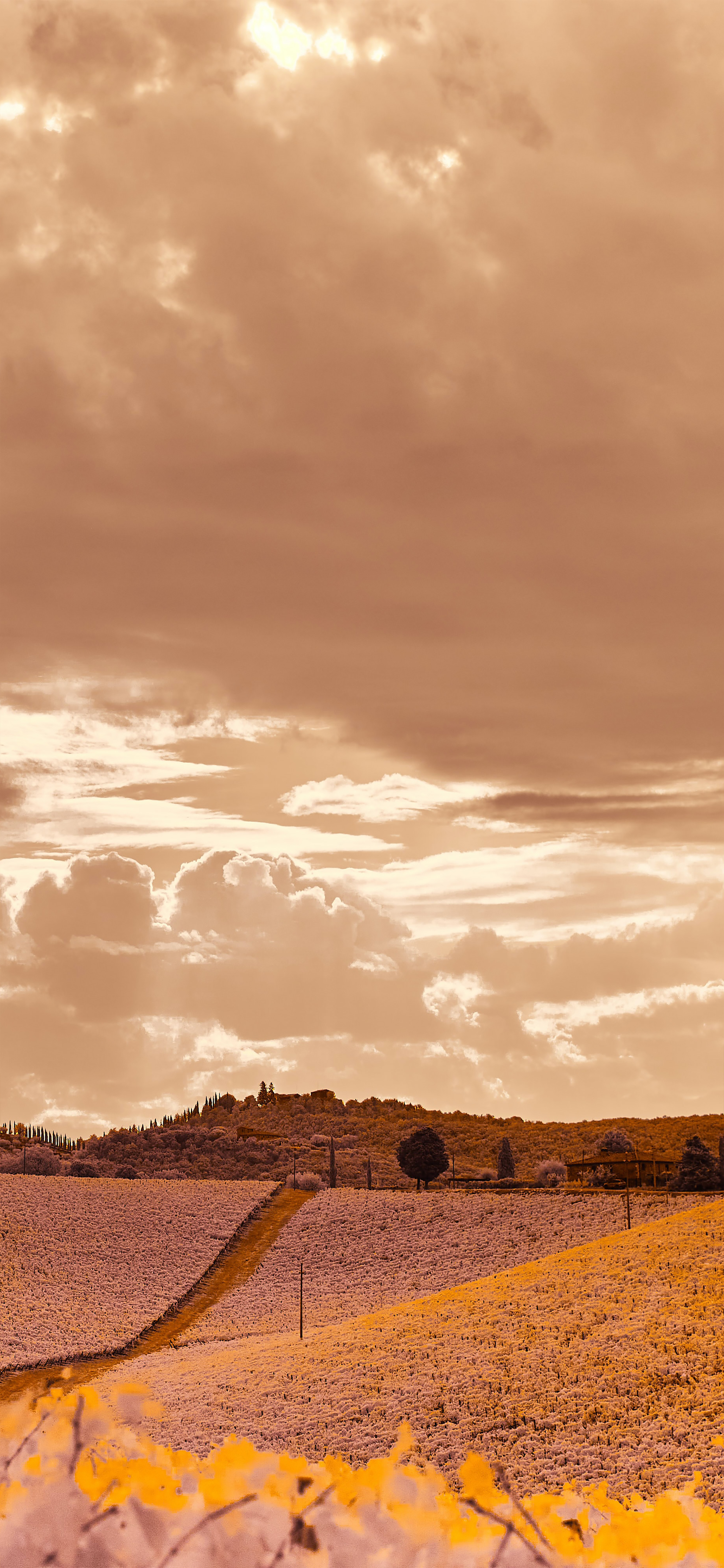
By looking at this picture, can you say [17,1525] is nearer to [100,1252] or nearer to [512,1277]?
[512,1277]

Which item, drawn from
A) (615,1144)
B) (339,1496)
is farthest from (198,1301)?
(339,1496)

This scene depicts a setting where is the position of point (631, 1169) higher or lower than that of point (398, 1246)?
higher

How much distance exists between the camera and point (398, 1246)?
72.0 meters

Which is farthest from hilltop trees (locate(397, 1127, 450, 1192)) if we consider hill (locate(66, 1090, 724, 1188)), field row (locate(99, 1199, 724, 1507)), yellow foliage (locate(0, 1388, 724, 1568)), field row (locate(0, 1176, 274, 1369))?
yellow foliage (locate(0, 1388, 724, 1568))

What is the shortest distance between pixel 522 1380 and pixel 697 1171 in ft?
162

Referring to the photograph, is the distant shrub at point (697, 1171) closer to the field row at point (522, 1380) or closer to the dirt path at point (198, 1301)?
the field row at point (522, 1380)

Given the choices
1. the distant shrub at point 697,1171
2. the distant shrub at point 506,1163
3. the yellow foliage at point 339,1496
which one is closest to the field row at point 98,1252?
the distant shrub at point 506,1163

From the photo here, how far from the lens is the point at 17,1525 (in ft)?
9.39

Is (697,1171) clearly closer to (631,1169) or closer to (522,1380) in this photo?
(631,1169)

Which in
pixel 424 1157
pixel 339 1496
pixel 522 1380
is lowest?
pixel 522 1380

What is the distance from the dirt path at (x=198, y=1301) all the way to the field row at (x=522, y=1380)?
3.44 meters

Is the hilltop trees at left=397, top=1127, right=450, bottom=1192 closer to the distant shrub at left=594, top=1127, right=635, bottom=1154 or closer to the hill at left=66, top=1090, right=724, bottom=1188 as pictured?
the hill at left=66, top=1090, right=724, bottom=1188

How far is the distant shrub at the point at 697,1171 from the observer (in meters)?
74.1

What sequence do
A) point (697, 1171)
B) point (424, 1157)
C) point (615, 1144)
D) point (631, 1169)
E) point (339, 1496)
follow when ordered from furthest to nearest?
point (615, 1144) → point (424, 1157) → point (631, 1169) → point (697, 1171) → point (339, 1496)
